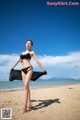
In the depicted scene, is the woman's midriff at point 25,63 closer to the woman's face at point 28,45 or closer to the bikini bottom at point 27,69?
the bikini bottom at point 27,69

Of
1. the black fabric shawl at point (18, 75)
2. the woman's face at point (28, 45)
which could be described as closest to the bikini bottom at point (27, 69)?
the black fabric shawl at point (18, 75)

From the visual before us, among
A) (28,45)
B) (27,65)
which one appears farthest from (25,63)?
(28,45)

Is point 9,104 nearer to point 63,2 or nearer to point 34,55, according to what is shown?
point 34,55

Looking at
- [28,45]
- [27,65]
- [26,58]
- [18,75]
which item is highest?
[28,45]

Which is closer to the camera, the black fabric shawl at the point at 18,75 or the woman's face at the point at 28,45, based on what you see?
the woman's face at the point at 28,45

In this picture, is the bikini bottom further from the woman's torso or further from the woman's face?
the woman's face

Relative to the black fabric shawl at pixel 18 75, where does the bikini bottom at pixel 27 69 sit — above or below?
above

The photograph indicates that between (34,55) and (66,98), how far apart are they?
4.14ft

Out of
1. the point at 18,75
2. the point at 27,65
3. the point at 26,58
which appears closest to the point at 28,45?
the point at 26,58

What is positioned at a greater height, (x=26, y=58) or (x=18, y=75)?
(x=26, y=58)

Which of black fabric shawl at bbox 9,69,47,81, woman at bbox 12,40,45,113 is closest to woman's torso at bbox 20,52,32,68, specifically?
woman at bbox 12,40,45,113

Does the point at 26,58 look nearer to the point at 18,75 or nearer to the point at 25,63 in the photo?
the point at 25,63

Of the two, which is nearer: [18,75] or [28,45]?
[28,45]

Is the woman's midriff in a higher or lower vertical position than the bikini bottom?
higher
